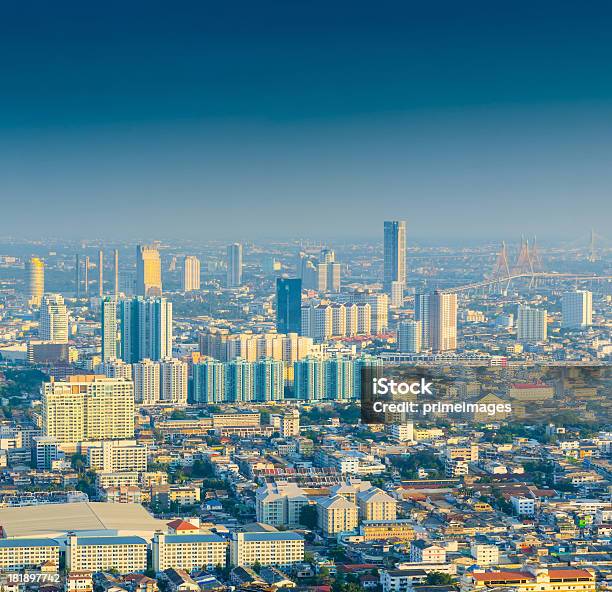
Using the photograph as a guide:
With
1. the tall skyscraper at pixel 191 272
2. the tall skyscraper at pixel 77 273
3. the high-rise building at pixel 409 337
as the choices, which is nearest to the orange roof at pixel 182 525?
the high-rise building at pixel 409 337

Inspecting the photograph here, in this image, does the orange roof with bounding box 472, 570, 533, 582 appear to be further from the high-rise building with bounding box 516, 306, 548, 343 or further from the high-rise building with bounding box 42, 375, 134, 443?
the high-rise building with bounding box 516, 306, 548, 343

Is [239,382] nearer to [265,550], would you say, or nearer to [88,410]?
[88,410]

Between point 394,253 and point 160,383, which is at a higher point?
point 394,253

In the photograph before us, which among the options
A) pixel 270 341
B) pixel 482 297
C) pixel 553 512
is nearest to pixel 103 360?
pixel 270 341

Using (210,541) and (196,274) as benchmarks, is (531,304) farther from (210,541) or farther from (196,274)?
(210,541)

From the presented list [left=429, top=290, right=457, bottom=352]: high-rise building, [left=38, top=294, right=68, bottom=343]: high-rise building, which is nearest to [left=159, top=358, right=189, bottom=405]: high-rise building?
[left=429, top=290, right=457, bottom=352]: high-rise building

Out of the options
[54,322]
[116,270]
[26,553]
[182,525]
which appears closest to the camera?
[26,553]

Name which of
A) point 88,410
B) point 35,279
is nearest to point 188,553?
point 88,410
